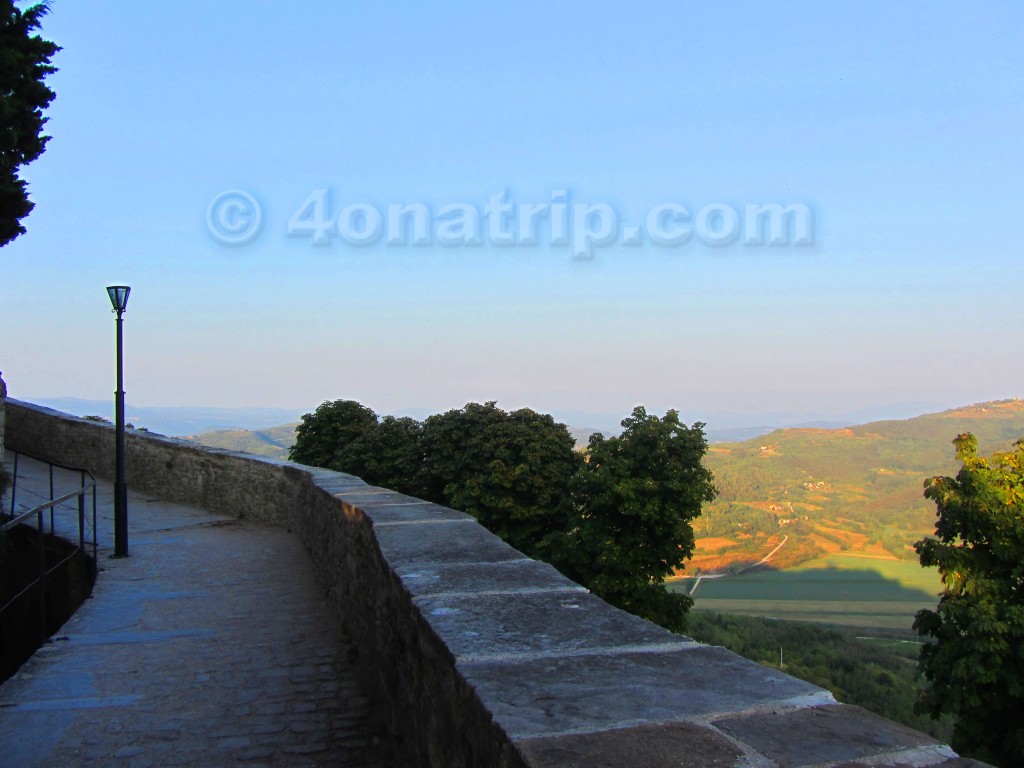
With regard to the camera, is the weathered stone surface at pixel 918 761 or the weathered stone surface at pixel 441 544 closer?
the weathered stone surface at pixel 918 761

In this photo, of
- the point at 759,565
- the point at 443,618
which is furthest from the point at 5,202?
the point at 759,565

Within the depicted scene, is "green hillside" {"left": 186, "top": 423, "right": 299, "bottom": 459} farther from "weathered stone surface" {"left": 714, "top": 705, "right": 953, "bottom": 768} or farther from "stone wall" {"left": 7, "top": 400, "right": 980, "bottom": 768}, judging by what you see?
"weathered stone surface" {"left": 714, "top": 705, "right": 953, "bottom": 768}

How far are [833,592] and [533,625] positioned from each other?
101m

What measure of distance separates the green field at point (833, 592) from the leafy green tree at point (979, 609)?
217 feet

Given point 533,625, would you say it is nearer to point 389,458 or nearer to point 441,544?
point 441,544

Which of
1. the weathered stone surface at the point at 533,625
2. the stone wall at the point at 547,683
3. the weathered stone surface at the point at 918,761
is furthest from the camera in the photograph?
the weathered stone surface at the point at 533,625

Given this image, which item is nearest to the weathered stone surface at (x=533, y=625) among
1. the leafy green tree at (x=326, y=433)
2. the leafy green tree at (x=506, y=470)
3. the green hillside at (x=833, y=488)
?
the leafy green tree at (x=506, y=470)

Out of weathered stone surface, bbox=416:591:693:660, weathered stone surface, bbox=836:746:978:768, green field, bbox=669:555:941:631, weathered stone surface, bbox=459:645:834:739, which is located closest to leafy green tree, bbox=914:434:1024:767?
weathered stone surface, bbox=416:591:693:660

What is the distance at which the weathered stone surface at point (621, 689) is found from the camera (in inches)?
70.4

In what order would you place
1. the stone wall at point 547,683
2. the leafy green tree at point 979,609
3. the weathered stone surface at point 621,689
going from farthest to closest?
the leafy green tree at point 979,609 < the weathered stone surface at point 621,689 < the stone wall at point 547,683

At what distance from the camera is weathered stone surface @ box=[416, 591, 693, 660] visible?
2395mm

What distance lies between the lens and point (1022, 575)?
57.4 ft

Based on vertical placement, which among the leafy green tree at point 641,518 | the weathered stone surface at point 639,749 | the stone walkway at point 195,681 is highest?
the weathered stone surface at point 639,749

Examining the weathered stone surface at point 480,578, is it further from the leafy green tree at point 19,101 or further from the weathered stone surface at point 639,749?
the leafy green tree at point 19,101
